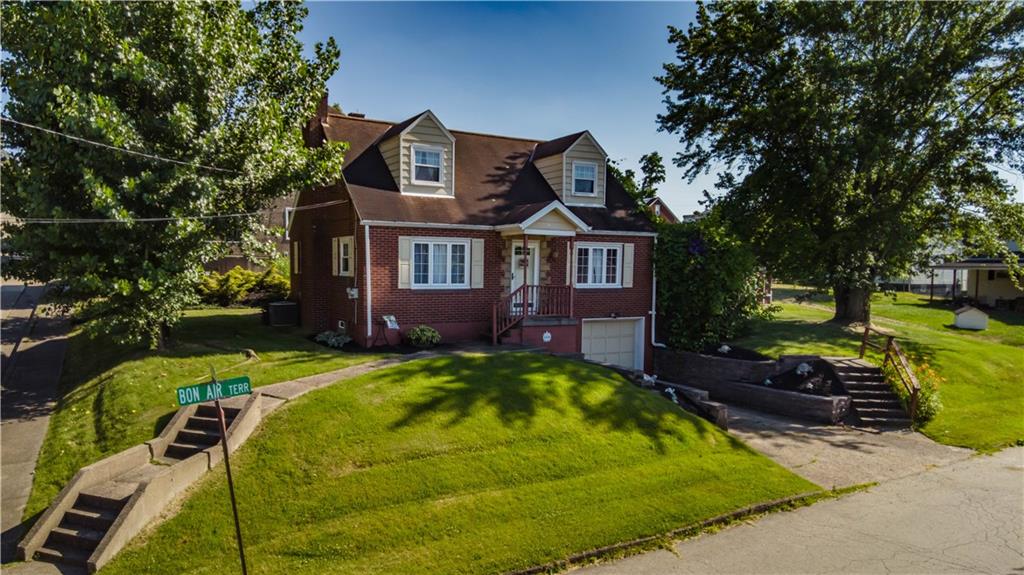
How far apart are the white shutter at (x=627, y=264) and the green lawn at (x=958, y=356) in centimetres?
474

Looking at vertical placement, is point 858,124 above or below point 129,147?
above

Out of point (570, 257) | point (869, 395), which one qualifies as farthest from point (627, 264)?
point (869, 395)

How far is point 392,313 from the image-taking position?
16234 mm

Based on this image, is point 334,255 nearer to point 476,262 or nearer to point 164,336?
Result: point 476,262

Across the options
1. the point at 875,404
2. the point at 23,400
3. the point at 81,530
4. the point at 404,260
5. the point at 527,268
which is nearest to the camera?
the point at 81,530

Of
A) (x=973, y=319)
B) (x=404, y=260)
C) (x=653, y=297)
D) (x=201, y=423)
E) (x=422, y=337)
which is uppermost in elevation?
(x=404, y=260)

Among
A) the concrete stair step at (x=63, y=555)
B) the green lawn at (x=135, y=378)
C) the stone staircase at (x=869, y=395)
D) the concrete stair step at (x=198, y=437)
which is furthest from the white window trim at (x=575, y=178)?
the concrete stair step at (x=63, y=555)

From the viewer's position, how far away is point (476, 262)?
685 inches

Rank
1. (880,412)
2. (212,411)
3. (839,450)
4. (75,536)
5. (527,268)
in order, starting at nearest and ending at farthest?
(75,536), (212,411), (839,450), (880,412), (527,268)

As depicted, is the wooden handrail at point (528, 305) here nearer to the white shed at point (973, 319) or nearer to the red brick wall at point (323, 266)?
Result: the red brick wall at point (323, 266)

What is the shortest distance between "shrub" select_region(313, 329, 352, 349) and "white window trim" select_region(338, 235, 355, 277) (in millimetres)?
1800

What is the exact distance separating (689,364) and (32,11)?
1996 cm

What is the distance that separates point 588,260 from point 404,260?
6366mm

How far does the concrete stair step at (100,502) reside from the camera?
819 cm
